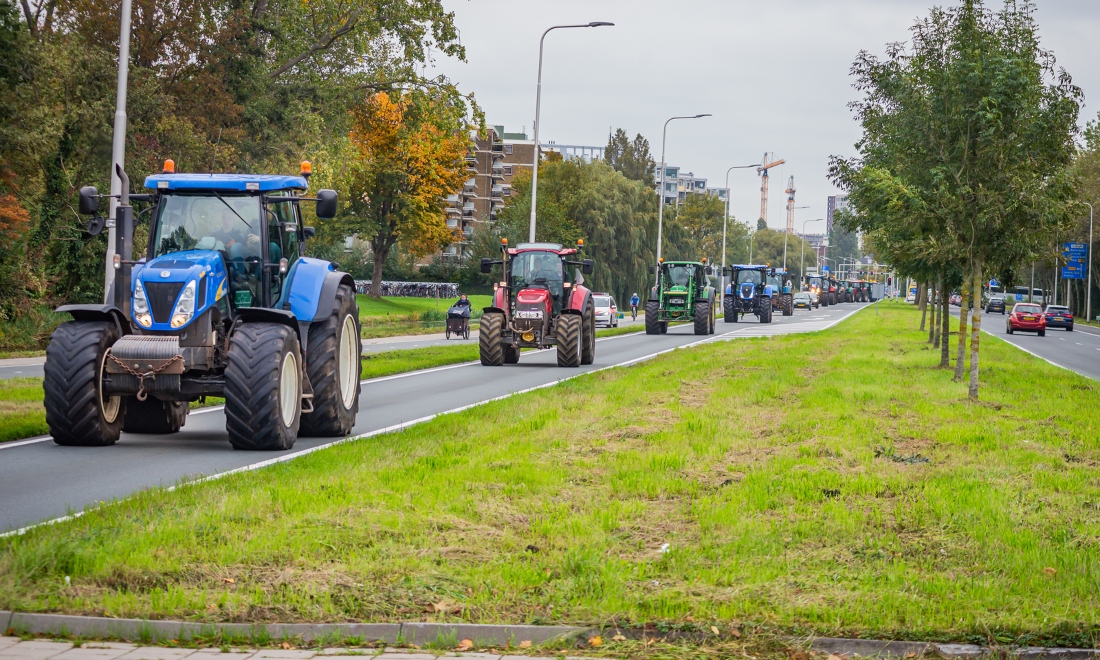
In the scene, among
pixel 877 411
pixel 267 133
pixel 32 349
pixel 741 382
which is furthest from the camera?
pixel 267 133

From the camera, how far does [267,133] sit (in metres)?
39.6

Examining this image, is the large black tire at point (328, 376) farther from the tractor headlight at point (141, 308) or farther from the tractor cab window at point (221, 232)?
the tractor headlight at point (141, 308)

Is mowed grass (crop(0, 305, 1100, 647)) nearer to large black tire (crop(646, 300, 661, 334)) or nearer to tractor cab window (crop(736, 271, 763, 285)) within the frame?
large black tire (crop(646, 300, 661, 334))

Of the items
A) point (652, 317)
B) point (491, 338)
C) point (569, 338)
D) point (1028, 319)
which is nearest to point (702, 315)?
point (652, 317)

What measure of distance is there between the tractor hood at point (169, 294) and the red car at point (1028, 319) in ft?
174

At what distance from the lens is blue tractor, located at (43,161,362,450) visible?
40.6ft

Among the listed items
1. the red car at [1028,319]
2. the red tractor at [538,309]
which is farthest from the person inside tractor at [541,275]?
the red car at [1028,319]

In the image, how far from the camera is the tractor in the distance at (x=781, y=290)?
77.3m

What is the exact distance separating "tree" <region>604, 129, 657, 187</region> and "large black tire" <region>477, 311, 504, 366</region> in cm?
9835

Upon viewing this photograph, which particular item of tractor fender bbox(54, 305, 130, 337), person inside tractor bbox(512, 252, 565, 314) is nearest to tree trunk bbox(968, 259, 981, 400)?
person inside tractor bbox(512, 252, 565, 314)

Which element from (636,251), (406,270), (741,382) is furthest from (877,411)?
(406,270)

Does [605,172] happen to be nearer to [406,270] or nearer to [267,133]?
[406,270]

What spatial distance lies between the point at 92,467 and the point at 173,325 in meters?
1.78

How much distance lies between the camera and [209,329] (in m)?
12.8
